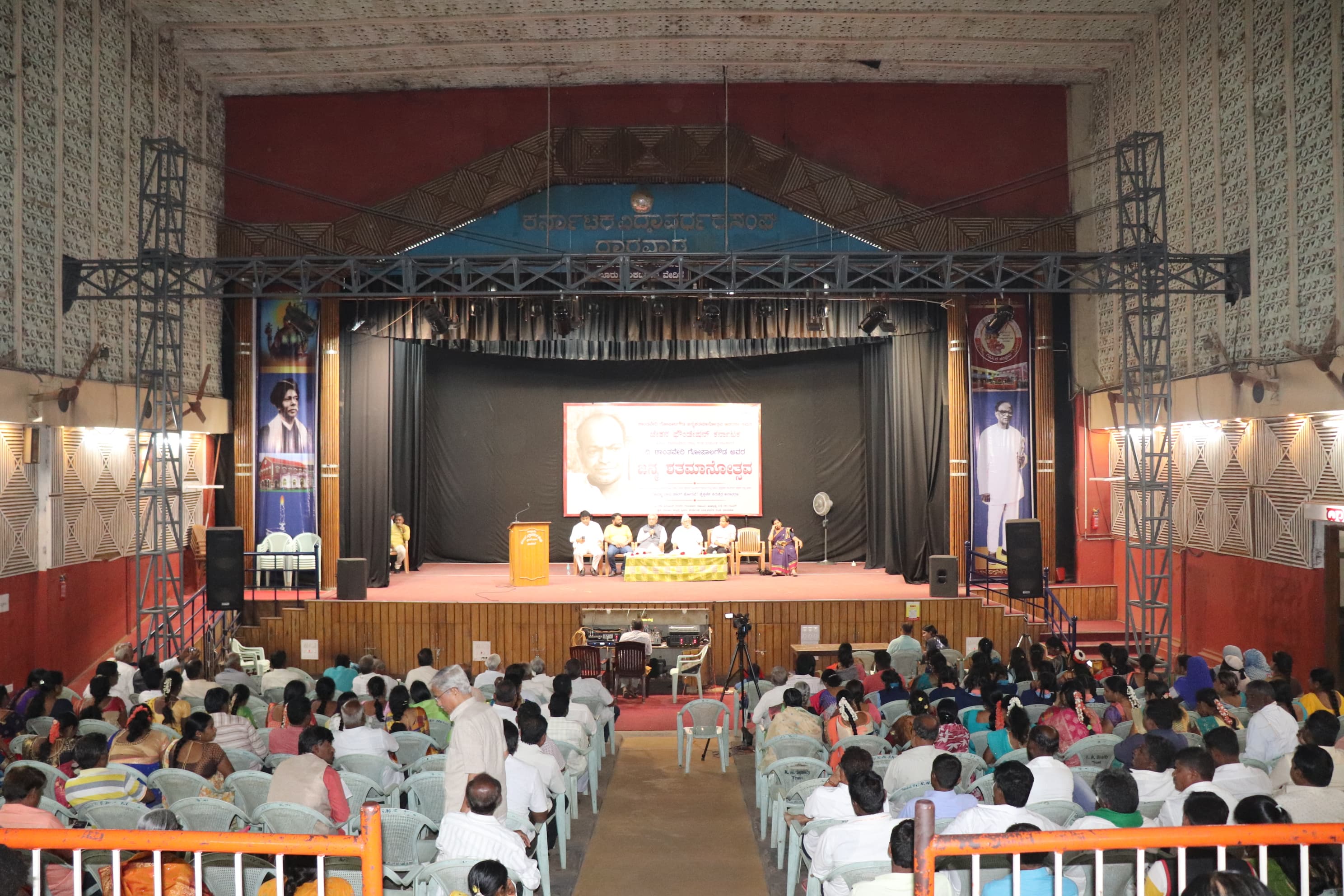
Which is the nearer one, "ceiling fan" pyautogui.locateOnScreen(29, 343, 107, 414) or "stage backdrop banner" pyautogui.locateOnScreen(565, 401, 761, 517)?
"ceiling fan" pyautogui.locateOnScreen(29, 343, 107, 414)

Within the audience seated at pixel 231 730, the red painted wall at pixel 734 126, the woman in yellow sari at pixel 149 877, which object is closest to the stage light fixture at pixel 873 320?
the red painted wall at pixel 734 126

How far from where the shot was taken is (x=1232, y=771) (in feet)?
16.5

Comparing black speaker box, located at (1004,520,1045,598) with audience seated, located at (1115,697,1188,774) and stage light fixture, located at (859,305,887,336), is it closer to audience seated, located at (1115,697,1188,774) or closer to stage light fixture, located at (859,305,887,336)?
stage light fixture, located at (859,305,887,336)

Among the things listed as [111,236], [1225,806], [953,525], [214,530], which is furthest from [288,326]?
[1225,806]

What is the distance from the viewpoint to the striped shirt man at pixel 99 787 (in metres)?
5.18

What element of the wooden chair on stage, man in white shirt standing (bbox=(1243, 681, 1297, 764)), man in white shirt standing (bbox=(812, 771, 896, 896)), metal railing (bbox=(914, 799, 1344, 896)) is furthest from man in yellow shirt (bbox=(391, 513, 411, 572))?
metal railing (bbox=(914, 799, 1344, 896))

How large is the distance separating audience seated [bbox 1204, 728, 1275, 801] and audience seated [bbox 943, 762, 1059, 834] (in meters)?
0.96

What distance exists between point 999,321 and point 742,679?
22.4 feet

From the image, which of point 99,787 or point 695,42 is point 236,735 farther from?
point 695,42

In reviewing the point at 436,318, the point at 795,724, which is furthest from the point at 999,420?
the point at 795,724

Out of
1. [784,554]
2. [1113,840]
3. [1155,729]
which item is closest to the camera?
[1113,840]

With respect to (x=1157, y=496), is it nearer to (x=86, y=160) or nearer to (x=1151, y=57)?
(x=1151, y=57)

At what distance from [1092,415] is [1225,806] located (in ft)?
35.4

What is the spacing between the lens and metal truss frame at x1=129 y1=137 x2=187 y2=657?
37.1 feet
